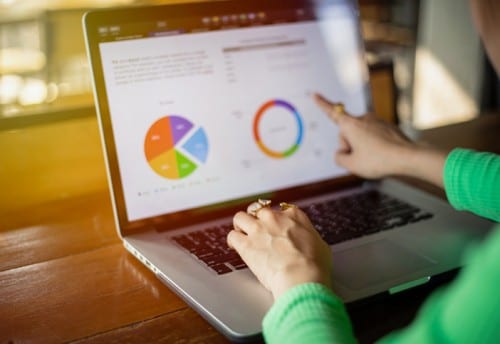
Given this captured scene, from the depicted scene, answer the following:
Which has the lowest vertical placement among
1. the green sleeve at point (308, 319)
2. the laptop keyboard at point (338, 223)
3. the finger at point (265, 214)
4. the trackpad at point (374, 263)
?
the trackpad at point (374, 263)

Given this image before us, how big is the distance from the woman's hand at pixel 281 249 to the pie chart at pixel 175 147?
19 cm

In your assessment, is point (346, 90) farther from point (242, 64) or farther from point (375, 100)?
point (375, 100)

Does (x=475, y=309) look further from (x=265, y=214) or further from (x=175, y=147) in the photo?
(x=175, y=147)

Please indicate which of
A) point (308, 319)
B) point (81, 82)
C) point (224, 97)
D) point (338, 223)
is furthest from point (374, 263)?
point (81, 82)

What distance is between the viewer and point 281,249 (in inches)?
25.7

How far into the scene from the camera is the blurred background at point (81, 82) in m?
1.09

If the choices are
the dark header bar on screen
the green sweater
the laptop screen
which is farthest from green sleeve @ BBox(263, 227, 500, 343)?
the dark header bar on screen

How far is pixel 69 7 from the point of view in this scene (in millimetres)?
3121

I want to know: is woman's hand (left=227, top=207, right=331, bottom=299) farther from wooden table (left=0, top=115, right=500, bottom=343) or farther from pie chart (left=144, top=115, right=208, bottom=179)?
pie chart (left=144, top=115, right=208, bottom=179)

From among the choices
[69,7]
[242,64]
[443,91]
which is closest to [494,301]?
[242,64]

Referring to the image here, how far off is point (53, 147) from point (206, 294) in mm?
570

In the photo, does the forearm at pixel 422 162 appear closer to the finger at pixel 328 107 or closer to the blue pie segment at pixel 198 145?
the finger at pixel 328 107

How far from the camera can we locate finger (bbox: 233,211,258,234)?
708 mm

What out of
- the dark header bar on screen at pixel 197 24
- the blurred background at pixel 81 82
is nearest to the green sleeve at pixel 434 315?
the dark header bar on screen at pixel 197 24
